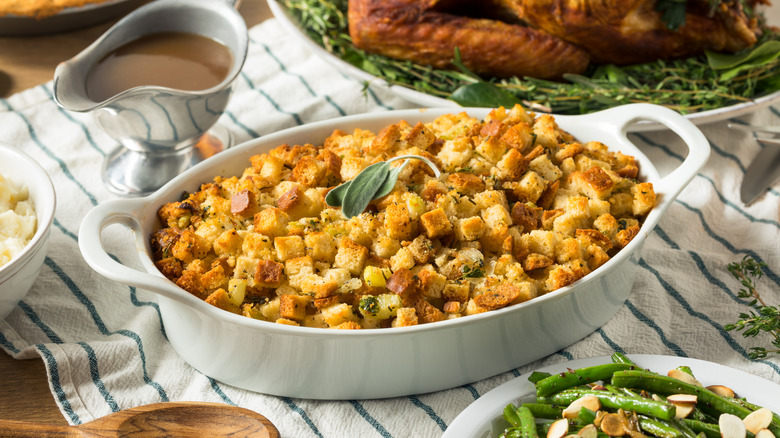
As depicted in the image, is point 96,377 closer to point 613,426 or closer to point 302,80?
point 613,426

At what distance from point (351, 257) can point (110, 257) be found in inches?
21.8

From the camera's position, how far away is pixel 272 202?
1.96 meters

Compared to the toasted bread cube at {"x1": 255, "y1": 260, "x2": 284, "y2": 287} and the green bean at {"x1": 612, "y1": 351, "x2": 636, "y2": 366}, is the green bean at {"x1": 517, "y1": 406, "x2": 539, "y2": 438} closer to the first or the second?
the green bean at {"x1": 612, "y1": 351, "x2": 636, "y2": 366}

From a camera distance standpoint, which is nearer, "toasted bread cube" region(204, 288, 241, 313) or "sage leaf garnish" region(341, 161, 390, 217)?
"toasted bread cube" region(204, 288, 241, 313)

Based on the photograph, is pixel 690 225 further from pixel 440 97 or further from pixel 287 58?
pixel 287 58

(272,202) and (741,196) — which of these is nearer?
(272,202)

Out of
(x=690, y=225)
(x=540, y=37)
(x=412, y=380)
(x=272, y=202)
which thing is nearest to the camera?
(x=412, y=380)

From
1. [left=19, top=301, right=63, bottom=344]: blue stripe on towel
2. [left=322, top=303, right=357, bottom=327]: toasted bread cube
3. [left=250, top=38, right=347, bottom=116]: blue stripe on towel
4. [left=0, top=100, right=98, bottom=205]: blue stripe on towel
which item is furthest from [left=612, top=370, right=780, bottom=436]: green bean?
[left=0, top=100, right=98, bottom=205]: blue stripe on towel

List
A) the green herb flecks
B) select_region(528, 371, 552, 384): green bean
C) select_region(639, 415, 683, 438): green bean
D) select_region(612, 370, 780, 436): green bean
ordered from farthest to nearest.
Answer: the green herb flecks → select_region(528, 371, 552, 384): green bean → select_region(612, 370, 780, 436): green bean → select_region(639, 415, 683, 438): green bean

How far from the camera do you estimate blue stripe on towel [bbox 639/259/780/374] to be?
1.95m

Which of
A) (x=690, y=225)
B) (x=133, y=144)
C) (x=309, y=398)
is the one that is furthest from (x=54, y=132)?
(x=690, y=225)

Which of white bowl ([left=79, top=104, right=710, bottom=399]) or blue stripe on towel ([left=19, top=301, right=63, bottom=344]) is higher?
white bowl ([left=79, top=104, right=710, bottom=399])

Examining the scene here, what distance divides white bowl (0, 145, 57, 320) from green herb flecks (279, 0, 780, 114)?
1.26 m

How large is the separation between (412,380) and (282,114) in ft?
4.69
